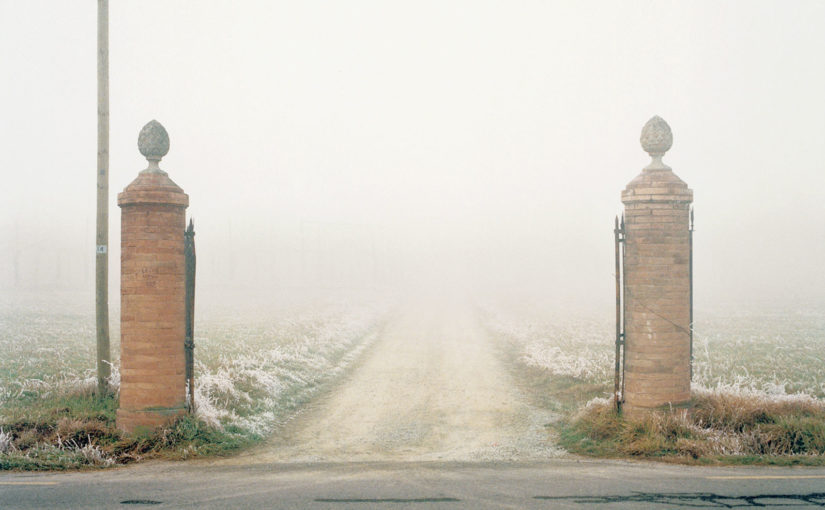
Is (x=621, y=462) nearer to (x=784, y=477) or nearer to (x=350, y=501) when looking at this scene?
(x=784, y=477)

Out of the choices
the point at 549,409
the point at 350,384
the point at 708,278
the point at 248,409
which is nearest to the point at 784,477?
the point at 549,409

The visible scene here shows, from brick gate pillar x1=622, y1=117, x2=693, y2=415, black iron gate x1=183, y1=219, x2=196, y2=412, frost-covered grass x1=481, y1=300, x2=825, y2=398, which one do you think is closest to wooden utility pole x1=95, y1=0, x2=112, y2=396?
black iron gate x1=183, y1=219, x2=196, y2=412

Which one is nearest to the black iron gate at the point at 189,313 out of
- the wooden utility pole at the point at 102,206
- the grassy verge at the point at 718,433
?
the wooden utility pole at the point at 102,206

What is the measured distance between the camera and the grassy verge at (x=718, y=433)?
7.86 m

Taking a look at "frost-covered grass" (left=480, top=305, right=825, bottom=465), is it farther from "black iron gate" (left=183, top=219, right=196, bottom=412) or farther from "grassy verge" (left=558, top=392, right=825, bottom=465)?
"black iron gate" (left=183, top=219, right=196, bottom=412)

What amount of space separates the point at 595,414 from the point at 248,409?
667 cm

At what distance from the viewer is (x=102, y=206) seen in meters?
10.6

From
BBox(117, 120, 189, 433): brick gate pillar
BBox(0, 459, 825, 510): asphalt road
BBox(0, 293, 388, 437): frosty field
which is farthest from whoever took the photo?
BBox(0, 293, 388, 437): frosty field

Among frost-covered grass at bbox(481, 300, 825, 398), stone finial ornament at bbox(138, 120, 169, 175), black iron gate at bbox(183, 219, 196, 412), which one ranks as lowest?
frost-covered grass at bbox(481, 300, 825, 398)

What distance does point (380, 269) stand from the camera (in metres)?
137

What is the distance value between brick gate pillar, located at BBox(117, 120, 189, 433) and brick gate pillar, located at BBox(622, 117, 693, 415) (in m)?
7.56

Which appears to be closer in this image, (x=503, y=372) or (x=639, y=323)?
(x=639, y=323)

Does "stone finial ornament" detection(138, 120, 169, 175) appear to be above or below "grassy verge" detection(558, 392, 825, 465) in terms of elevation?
above

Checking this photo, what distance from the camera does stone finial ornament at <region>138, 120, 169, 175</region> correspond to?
30.6ft
